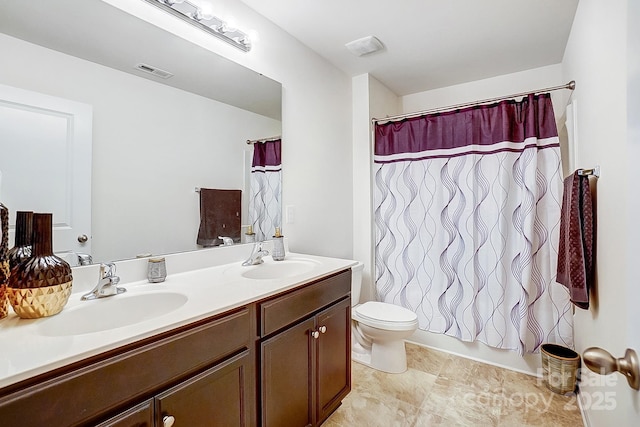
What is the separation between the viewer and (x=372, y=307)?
7.61ft

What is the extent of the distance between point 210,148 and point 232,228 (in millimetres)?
460

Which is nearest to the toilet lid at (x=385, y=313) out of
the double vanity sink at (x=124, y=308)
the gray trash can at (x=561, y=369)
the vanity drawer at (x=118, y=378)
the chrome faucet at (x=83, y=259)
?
the gray trash can at (x=561, y=369)

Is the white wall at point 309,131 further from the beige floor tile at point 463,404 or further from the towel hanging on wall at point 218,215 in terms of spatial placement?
the beige floor tile at point 463,404

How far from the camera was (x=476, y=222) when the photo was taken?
231cm

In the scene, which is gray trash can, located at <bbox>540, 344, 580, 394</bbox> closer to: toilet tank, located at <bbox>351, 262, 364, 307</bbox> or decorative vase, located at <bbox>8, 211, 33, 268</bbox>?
toilet tank, located at <bbox>351, 262, 364, 307</bbox>

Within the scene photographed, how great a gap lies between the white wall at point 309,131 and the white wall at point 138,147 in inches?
16.0

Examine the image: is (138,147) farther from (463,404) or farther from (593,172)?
(463,404)

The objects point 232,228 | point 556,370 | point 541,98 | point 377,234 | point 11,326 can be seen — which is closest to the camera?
point 11,326

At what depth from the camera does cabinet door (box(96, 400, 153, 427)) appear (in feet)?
2.55

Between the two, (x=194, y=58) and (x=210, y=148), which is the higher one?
(x=194, y=58)

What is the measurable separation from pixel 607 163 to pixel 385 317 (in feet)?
4.79

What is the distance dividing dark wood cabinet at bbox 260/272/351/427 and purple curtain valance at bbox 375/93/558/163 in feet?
4.43

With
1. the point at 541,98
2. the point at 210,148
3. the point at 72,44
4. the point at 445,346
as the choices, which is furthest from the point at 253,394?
the point at 541,98

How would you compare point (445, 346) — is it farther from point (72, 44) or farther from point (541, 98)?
point (72, 44)
